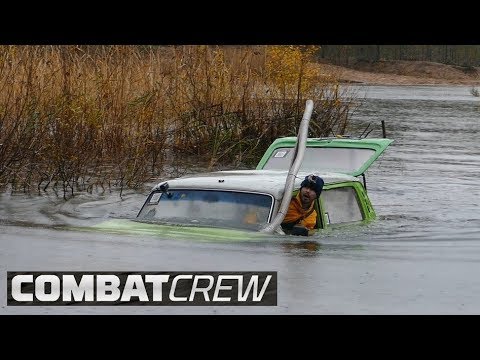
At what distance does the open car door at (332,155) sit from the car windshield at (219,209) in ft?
7.80

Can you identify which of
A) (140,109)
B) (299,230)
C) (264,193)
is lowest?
(299,230)

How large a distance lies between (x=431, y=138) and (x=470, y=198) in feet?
35.1

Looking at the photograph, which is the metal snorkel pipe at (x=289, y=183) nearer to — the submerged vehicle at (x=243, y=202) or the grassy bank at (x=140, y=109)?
the submerged vehicle at (x=243, y=202)

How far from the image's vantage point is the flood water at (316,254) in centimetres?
1034

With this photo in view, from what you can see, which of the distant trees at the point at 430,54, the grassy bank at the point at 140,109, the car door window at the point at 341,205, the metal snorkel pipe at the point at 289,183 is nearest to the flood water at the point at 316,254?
the car door window at the point at 341,205

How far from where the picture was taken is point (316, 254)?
12492mm

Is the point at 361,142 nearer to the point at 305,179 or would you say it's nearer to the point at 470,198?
the point at 305,179

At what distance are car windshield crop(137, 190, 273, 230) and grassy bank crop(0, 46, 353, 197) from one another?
517 cm

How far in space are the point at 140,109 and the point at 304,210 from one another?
24.8 ft

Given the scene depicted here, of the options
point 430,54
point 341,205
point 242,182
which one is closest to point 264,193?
point 242,182

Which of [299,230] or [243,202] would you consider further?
[299,230]

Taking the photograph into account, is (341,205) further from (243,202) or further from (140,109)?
(140,109)

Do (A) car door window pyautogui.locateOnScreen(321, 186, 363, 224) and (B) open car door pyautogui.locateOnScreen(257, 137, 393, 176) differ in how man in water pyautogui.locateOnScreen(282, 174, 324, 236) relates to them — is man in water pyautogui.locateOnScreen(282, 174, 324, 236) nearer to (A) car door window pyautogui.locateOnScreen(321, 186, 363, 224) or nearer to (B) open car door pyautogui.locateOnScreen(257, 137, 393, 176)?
(A) car door window pyautogui.locateOnScreen(321, 186, 363, 224)

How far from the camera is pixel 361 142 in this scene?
46.8ft
